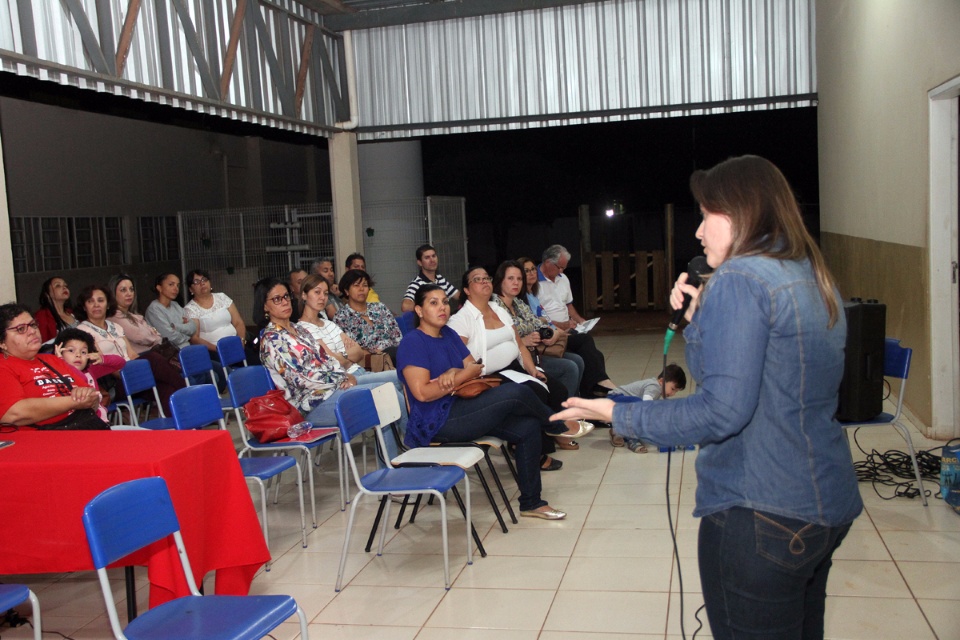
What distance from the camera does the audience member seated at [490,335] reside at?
5.13 meters

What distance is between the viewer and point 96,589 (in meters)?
Answer: 3.82

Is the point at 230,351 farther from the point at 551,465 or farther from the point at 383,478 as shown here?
the point at 383,478

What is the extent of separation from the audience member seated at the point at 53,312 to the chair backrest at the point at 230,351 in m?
1.00

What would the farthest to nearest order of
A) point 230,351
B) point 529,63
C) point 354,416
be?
point 529,63, point 230,351, point 354,416

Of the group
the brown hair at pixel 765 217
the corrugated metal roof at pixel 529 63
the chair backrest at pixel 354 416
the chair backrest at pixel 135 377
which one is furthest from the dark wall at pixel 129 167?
the brown hair at pixel 765 217

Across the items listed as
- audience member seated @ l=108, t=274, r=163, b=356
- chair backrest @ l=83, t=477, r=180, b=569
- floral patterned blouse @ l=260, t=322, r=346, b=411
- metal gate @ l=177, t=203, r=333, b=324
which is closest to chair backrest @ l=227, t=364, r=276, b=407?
floral patterned blouse @ l=260, t=322, r=346, b=411

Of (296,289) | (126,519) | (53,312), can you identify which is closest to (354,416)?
(126,519)

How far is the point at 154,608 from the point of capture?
255cm

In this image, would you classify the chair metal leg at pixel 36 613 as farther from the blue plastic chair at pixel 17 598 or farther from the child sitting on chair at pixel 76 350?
the child sitting on chair at pixel 76 350

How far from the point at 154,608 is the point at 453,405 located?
1979 mm

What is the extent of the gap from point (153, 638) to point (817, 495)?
1.76 meters

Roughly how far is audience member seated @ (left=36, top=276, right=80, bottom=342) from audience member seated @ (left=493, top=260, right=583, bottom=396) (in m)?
3.03

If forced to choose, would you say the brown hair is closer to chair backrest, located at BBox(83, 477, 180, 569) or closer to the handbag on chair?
chair backrest, located at BBox(83, 477, 180, 569)

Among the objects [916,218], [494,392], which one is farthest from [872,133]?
[494,392]
